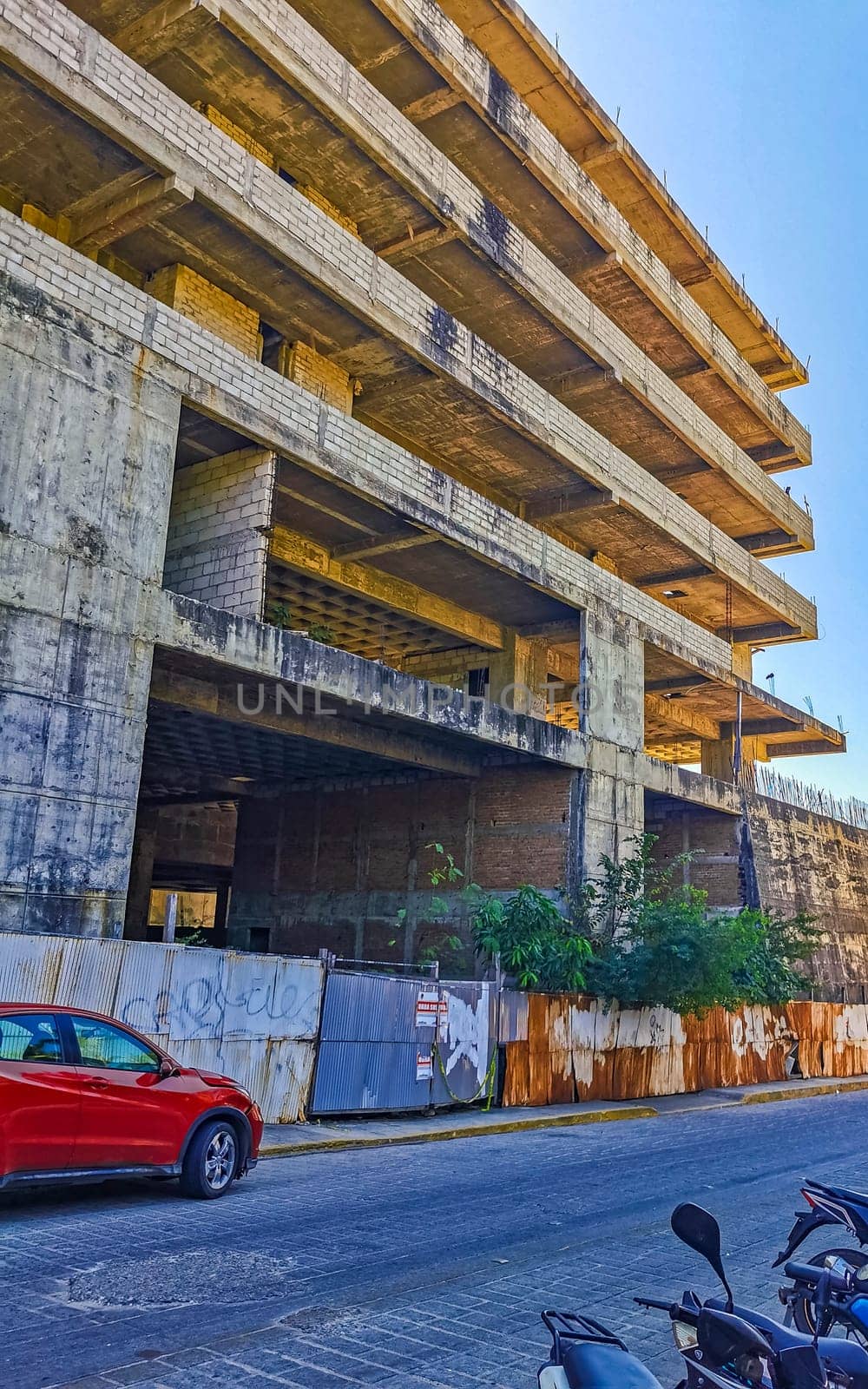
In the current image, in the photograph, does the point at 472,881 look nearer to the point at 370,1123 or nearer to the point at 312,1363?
the point at 370,1123

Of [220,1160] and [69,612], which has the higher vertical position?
[69,612]

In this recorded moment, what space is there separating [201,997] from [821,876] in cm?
2673

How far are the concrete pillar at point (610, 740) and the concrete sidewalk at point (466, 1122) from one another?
4859mm

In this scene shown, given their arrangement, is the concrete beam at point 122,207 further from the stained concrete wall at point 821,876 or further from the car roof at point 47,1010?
the stained concrete wall at point 821,876

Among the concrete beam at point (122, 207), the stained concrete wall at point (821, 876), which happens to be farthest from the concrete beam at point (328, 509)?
the stained concrete wall at point (821, 876)

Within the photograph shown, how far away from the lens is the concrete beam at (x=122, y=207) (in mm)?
14461

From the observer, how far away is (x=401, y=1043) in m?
14.6

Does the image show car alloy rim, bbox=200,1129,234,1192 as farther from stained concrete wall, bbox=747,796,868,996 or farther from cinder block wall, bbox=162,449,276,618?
stained concrete wall, bbox=747,796,868,996

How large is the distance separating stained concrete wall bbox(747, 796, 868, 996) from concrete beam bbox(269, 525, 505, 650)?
10697 millimetres

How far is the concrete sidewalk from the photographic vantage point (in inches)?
475

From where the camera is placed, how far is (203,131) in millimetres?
14727

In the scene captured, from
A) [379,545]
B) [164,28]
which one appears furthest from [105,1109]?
[164,28]

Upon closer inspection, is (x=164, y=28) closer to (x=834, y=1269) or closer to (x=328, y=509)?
(x=328, y=509)

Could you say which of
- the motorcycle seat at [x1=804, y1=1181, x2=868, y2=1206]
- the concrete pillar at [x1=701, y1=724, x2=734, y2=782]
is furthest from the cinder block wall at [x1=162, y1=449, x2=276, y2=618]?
the concrete pillar at [x1=701, y1=724, x2=734, y2=782]
